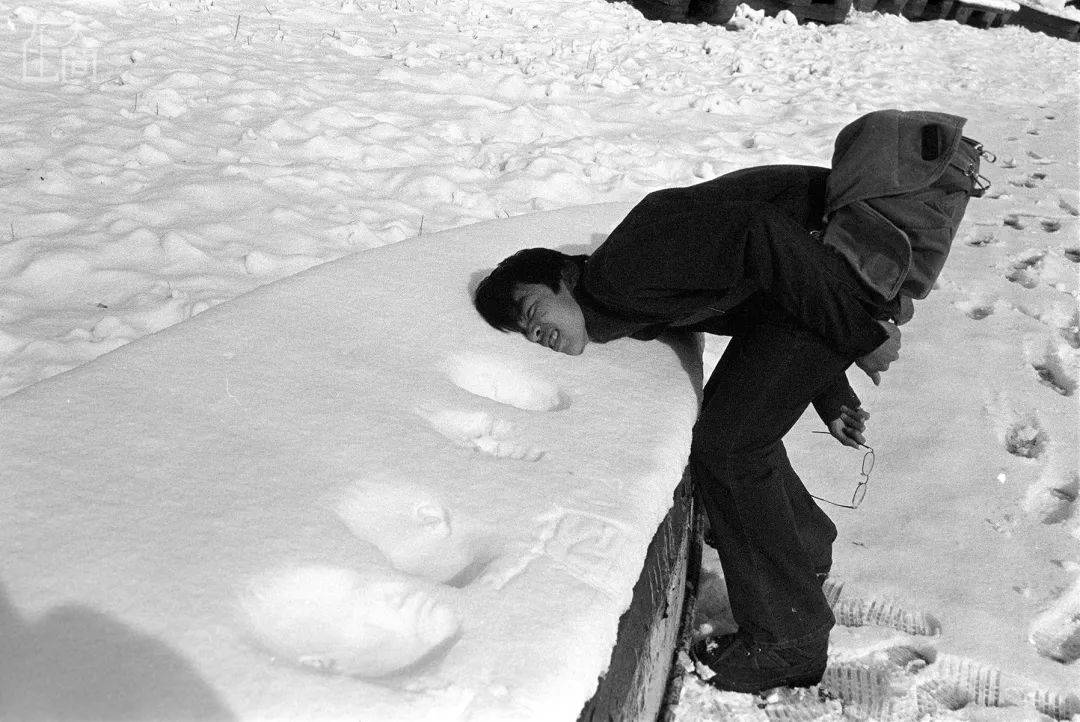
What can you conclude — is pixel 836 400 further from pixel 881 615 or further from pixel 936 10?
pixel 936 10

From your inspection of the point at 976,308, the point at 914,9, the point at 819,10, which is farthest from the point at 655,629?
the point at 914,9

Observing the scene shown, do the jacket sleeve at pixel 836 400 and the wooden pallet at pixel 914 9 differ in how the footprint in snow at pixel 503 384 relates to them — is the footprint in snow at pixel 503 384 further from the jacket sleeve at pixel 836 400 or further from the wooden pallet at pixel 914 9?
the wooden pallet at pixel 914 9

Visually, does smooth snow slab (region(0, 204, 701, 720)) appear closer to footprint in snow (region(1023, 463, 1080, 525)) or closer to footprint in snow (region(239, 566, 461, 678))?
footprint in snow (region(239, 566, 461, 678))

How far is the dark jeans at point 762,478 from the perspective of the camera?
5.31 feet

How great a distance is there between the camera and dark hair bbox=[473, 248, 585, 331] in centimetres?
177

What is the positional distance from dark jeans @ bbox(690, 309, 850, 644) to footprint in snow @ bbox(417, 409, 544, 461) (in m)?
0.37

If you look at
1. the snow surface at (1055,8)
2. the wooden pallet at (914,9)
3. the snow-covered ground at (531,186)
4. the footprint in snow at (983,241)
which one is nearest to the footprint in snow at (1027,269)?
the snow-covered ground at (531,186)

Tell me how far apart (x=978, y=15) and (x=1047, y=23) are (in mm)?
1195

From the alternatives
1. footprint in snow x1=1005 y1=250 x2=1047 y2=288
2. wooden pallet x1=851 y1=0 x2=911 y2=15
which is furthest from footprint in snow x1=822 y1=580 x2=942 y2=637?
wooden pallet x1=851 y1=0 x2=911 y2=15

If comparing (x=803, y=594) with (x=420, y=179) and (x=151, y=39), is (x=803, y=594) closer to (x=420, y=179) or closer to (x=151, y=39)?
(x=420, y=179)

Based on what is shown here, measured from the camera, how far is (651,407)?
1.62 m

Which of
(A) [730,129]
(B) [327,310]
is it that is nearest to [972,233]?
(A) [730,129]

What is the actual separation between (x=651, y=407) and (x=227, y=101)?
10.1ft

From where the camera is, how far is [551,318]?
173 cm
